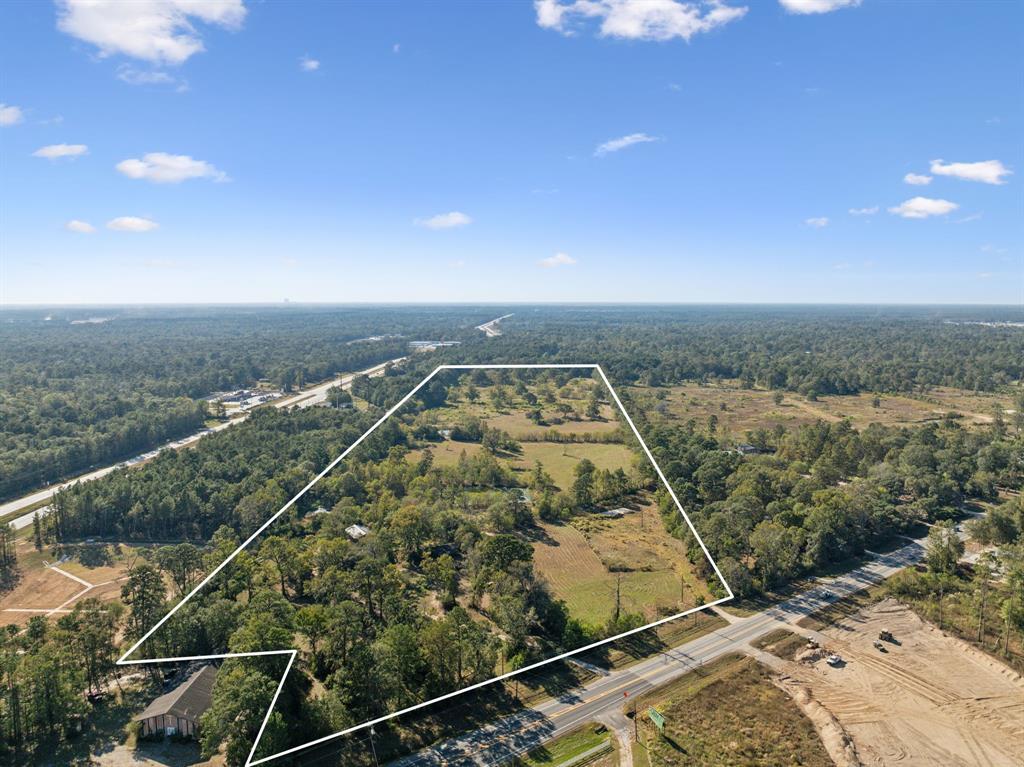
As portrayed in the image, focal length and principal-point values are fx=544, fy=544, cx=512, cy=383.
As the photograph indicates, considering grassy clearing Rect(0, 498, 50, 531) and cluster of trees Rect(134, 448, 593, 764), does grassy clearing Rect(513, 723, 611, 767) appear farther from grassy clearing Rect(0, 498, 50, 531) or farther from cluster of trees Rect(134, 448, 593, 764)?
grassy clearing Rect(0, 498, 50, 531)

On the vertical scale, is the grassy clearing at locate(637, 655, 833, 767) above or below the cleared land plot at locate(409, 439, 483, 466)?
below

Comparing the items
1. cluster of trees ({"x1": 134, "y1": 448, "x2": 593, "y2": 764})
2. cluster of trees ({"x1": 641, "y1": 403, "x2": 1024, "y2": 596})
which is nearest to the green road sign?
cluster of trees ({"x1": 641, "y1": 403, "x2": 1024, "y2": 596})

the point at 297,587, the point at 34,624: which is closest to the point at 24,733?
the point at 34,624

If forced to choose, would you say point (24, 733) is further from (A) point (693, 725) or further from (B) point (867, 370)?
(B) point (867, 370)

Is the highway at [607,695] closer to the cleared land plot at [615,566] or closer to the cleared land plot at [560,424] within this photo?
the cleared land plot at [615,566]

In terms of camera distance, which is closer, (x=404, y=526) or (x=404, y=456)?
(x=404, y=456)

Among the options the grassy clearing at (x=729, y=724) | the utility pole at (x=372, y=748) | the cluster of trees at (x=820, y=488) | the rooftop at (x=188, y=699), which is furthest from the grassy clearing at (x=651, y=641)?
the rooftop at (x=188, y=699)
